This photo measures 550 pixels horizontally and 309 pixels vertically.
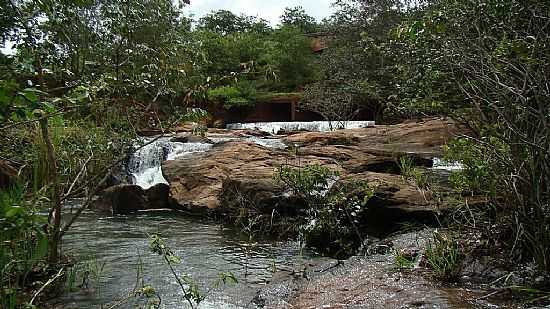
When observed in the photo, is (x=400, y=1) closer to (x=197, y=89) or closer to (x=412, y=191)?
(x=412, y=191)

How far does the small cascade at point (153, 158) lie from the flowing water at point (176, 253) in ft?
12.9

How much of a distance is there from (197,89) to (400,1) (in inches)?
643

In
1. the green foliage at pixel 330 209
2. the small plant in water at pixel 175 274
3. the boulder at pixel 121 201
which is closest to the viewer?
the small plant in water at pixel 175 274

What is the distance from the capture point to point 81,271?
5398mm

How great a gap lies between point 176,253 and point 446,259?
134 inches

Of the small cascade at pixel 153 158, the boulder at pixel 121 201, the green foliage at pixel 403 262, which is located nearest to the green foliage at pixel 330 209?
the green foliage at pixel 403 262

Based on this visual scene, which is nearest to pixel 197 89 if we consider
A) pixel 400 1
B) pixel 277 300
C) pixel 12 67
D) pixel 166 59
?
pixel 166 59

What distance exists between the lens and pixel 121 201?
997 cm

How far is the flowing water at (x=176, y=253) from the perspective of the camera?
4.74m

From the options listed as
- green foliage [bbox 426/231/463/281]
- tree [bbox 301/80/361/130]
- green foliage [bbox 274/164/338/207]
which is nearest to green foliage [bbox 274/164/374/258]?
green foliage [bbox 274/164/338/207]

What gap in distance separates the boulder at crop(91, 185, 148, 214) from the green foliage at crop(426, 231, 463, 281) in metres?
6.63

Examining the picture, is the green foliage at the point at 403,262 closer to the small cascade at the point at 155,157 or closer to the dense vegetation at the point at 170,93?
the dense vegetation at the point at 170,93

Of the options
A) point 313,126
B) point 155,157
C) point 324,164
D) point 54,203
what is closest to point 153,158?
point 155,157

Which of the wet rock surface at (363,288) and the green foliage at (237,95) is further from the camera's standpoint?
the green foliage at (237,95)
